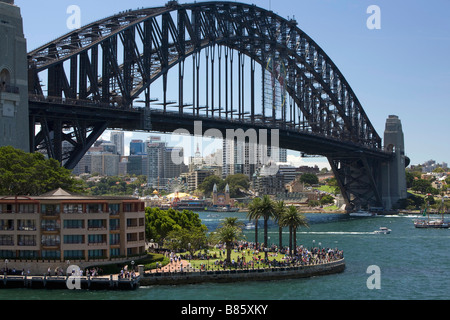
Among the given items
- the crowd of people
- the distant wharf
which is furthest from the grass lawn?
the distant wharf

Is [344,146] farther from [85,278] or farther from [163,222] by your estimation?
[85,278]

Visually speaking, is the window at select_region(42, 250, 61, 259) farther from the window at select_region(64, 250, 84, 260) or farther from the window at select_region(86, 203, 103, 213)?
the window at select_region(86, 203, 103, 213)

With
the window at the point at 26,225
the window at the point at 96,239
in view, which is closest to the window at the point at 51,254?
the window at the point at 26,225

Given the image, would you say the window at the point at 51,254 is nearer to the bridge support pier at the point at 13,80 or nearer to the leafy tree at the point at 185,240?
the leafy tree at the point at 185,240

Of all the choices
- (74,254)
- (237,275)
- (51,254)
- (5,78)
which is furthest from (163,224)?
(5,78)

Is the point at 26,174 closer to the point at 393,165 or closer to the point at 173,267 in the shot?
the point at 173,267
